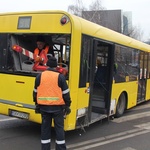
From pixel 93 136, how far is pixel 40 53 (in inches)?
93.1

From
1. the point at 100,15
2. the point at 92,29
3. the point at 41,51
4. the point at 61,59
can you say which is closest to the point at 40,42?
the point at 41,51

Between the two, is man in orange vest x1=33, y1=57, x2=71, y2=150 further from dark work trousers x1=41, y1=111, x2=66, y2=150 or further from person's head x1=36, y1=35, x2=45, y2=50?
person's head x1=36, y1=35, x2=45, y2=50

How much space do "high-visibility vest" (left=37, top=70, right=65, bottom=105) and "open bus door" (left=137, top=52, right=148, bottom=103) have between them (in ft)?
21.6

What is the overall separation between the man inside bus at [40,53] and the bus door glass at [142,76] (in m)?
5.17

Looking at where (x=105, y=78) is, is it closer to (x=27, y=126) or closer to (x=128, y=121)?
(x=128, y=121)

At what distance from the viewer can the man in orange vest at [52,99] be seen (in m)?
5.56

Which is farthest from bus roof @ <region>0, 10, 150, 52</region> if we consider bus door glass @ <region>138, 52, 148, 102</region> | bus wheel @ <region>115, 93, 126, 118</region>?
bus door glass @ <region>138, 52, 148, 102</region>

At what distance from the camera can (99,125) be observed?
8852 mm

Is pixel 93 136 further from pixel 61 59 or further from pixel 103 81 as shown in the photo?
pixel 103 81

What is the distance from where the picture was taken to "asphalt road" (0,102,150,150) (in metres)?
6.69

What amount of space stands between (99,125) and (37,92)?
11.8 ft

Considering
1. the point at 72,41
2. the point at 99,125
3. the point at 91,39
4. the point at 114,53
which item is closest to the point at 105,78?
the point at 114,53

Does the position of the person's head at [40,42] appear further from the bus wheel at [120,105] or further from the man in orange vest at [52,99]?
the bus wheel at [120,105]

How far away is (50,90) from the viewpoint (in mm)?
5562
